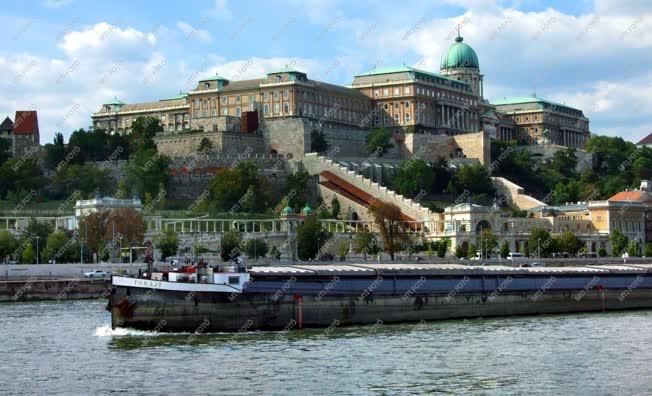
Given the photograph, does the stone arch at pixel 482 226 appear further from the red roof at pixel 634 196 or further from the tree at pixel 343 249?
the red roof at pixel 634 196

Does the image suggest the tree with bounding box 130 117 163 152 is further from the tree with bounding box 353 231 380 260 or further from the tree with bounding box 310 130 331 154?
the tree with bounding box 353 231 380 260

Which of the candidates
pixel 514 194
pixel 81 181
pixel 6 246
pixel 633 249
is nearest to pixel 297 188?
pixel 81 181

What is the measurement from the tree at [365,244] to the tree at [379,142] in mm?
34425

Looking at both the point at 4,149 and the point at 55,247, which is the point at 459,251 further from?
the point at 4,149

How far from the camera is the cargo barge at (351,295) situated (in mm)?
55094

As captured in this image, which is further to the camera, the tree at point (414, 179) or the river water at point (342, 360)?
the tree at point (414, 179)

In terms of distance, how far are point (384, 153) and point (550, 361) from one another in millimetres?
108209

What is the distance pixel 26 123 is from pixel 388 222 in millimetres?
48170

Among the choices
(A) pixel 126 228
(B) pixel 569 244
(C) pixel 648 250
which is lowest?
(C) pixel 648 250

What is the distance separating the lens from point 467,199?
14262 centimetres

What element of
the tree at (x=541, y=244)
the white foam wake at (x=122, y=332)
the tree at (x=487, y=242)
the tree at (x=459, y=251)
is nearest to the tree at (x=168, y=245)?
the tree at (x=459, y=251)

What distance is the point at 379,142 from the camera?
15400 centimetres

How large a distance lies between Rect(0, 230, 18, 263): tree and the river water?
4038cm

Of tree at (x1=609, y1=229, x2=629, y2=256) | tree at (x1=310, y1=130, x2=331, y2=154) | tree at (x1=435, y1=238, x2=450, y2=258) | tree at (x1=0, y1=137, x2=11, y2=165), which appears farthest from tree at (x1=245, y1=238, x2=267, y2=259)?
tree at (x1=0, y1=137, x2=11, y2=165)
